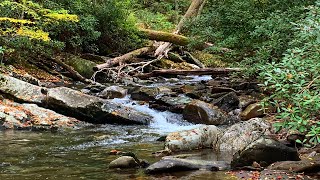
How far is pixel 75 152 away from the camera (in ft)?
23.8

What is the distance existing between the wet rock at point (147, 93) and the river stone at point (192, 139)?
183 inches

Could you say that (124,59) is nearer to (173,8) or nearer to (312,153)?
(312,153)

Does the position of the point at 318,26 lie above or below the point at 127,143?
above

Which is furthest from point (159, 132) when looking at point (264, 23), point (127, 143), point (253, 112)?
point (264, 23)

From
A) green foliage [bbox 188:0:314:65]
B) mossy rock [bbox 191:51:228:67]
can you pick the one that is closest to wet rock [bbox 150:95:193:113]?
green foliage [bbox 188:0:314:65]

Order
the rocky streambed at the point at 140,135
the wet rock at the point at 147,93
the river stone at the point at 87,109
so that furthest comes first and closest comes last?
the wet rock at the point at 147,93, the river stone at the point at 87,109, the rocky streambed at the point at 140,135

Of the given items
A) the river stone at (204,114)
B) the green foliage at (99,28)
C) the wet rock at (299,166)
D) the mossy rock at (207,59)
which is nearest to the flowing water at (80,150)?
the river stone at (204,114)

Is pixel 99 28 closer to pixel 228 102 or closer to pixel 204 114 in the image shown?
pixel 228 102

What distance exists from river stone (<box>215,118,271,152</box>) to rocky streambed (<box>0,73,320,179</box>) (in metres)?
0.02

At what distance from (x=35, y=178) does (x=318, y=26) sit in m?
4.05

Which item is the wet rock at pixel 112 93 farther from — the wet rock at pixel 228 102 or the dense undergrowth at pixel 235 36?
the wet rock at pixel 228 102

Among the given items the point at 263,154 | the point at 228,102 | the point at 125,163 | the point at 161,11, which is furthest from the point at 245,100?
the point at 161,11

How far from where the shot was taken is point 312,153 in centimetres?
656

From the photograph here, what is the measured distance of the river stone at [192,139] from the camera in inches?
295
